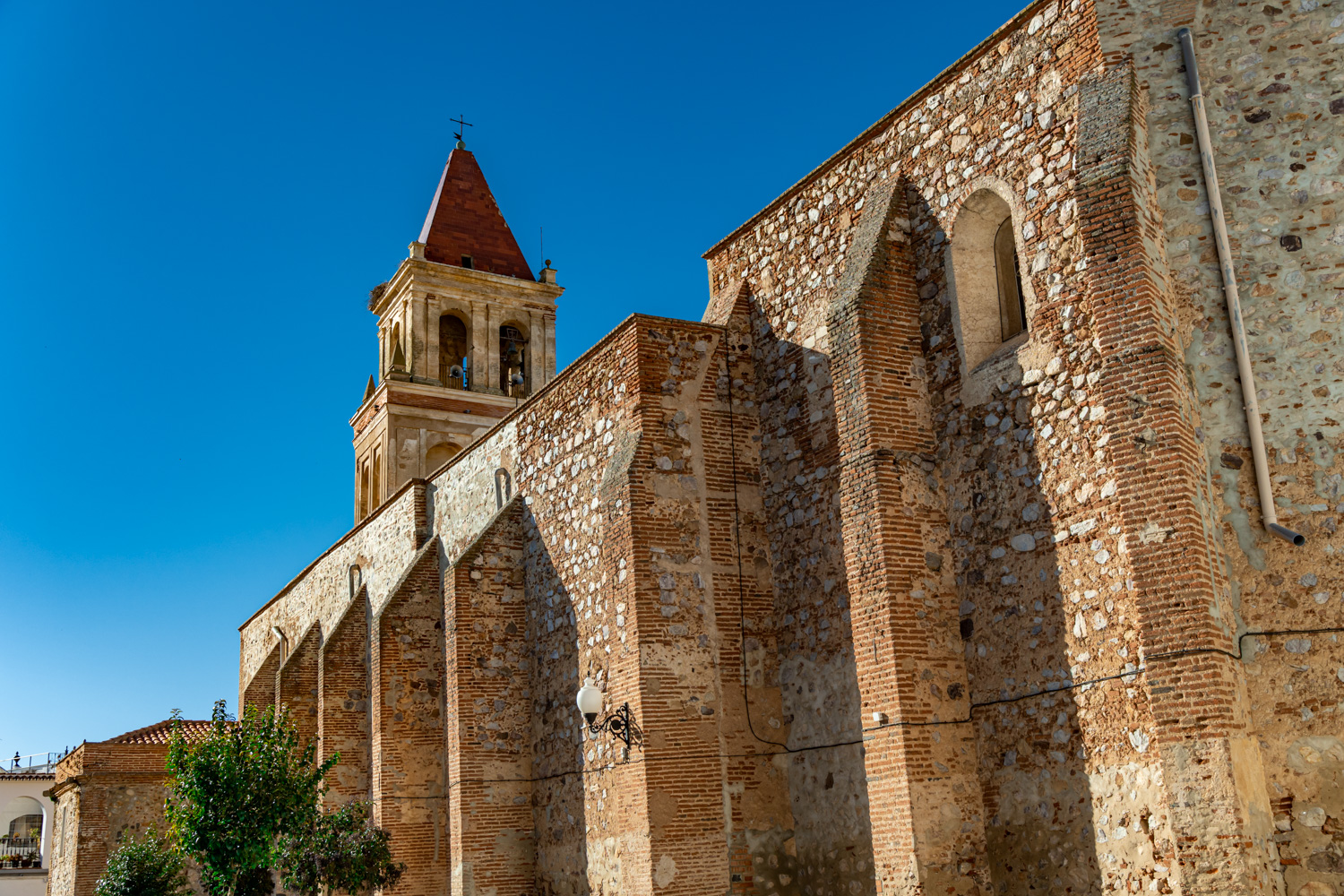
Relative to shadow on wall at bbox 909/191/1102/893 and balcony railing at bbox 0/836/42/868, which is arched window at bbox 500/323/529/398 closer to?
shadow on wall at bbox 909/191/1102/893

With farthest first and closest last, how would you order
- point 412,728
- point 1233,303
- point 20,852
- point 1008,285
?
point 20,852, point 412,728, point 1008,285, point 1233,303

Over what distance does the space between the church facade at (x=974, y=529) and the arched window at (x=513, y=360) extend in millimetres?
17330

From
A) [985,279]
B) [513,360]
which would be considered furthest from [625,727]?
[513,360]

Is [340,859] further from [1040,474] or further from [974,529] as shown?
[1040,474]

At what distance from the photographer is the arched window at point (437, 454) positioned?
32.7 metres

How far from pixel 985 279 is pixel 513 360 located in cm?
2412

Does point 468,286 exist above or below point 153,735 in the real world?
above

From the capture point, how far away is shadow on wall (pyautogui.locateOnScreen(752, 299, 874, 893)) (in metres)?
12.1

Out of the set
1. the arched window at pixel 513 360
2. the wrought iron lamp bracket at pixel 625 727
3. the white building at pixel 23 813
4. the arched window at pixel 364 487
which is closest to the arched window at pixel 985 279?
the wrought iron lamp bracket at pixel 625 727

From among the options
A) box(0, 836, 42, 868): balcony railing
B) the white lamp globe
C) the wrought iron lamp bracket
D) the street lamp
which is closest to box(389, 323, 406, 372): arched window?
the street lamp

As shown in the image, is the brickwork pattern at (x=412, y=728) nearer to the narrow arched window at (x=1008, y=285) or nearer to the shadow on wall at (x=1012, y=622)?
the shadow on wall at (x=1012, y=622)

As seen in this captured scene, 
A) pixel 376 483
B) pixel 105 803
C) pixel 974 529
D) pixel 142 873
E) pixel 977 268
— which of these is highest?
pixel 376 483

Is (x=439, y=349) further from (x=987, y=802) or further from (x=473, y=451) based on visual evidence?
(x=987, y=802)

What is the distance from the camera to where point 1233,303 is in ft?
31.7
